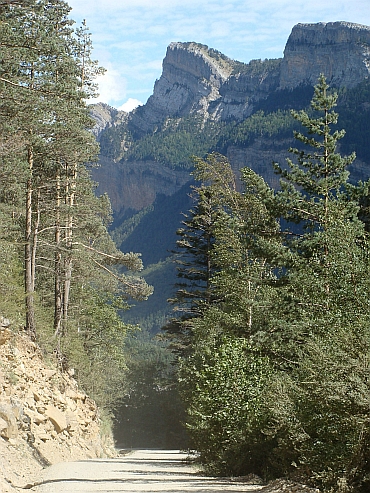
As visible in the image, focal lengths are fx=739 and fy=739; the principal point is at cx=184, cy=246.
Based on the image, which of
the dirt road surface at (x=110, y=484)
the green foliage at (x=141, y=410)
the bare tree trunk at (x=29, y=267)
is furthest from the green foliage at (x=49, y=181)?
the green foliage at (x=141, y=410)

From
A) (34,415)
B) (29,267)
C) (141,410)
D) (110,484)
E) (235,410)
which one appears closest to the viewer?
(110,484)

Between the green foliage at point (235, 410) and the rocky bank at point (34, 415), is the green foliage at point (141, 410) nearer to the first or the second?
the rocky bank at point (34, 415)

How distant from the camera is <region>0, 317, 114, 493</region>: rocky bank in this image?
17016mm

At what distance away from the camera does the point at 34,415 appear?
20.7 metres

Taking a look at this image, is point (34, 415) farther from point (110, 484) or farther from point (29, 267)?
point (110, 484)

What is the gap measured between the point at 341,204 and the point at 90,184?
15820 millimetres

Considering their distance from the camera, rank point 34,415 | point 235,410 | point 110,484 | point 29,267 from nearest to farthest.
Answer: point 110,484, point 235,410, point 34,415, point 29,267

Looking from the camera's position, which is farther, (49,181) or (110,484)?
(49,181)

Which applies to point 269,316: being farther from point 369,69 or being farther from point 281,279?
point 369,69

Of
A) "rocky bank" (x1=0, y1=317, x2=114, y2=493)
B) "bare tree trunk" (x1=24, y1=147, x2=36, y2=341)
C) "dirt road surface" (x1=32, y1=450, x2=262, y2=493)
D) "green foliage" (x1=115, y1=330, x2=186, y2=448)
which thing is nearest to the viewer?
"dirt road surface" (x1=32, y1=450, x2=262, y2=493)

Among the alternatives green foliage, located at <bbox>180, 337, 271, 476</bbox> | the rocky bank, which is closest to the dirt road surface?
the rocky bank

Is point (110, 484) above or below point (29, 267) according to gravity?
below

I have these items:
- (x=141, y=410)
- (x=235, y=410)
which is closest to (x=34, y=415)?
(x=235, y=410)

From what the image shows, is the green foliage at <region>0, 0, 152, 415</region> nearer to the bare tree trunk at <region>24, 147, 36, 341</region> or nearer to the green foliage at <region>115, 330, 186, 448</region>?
the bare tree trunk at <region>24, 147, 36, 341</region>
